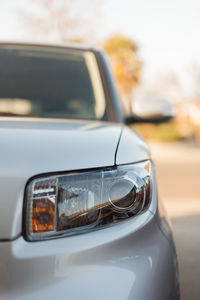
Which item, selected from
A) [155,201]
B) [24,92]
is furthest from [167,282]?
[24,92]

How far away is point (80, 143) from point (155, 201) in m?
0.32

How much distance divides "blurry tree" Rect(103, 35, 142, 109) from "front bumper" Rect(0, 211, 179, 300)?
1604cm

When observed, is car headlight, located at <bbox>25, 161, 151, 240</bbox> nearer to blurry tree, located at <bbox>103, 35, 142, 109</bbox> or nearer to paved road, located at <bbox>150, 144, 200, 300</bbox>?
paved road, located at <bbox>150, 144, 200, 300</bbox>

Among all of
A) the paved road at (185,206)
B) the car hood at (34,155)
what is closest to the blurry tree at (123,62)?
the paved road at (185,206)

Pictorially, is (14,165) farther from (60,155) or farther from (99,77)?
(99,77)

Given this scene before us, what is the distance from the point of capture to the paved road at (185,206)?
9.44 ft

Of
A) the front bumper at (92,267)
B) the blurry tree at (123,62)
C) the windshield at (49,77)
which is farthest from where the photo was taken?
the blurry tree at (123,62)

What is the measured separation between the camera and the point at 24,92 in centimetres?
296

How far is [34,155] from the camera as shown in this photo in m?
1.28

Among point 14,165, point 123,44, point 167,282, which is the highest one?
point 14,165

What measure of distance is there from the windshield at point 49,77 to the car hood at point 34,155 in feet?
4.28

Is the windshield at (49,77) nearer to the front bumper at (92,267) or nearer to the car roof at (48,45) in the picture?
the car roof at (48,45)

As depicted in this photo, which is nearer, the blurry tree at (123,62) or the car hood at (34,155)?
the car hood at (34,155)

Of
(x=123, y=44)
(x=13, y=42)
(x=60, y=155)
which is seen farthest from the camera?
(x=123, y=44)
